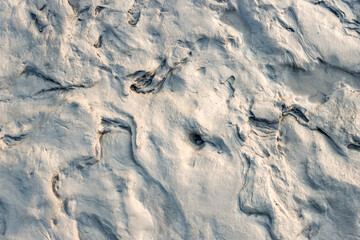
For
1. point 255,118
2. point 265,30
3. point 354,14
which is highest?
point 354,14

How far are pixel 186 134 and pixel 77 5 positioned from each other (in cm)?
107

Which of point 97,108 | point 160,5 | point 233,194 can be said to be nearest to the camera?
point 233,194

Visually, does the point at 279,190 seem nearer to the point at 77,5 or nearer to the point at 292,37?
the point at 292,37

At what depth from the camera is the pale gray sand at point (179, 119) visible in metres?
1.64

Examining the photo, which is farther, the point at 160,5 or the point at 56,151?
the point at 160,5

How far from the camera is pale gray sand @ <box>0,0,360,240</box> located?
1636 millimetres

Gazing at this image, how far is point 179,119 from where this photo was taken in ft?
5.66

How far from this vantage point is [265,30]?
1.86m

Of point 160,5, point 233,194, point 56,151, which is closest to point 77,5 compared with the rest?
point 160,5

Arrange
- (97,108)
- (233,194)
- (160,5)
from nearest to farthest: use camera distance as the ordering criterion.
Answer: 1. (233,194)
2. (97,108)
3. (160,5)

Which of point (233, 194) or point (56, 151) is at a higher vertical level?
point (233, 194)

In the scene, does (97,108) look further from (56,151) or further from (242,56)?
(242,56)

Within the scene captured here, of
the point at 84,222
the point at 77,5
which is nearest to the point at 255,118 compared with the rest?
the point at 84,222

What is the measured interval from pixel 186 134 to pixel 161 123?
0.15m
